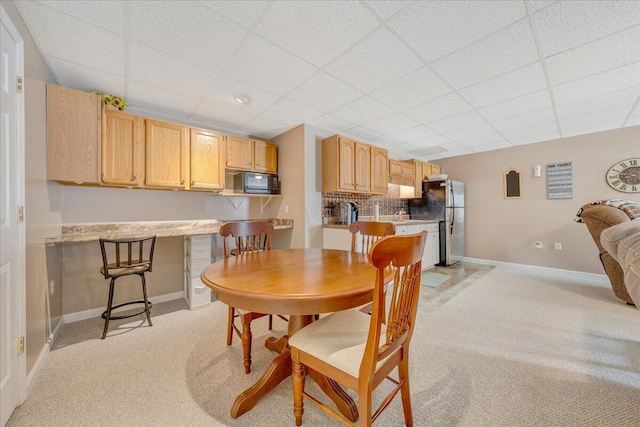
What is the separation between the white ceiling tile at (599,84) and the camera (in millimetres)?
2205

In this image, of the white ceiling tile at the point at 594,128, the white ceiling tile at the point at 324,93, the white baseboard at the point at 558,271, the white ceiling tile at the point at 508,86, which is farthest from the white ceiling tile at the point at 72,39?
the white baseboard at the point at 558,271

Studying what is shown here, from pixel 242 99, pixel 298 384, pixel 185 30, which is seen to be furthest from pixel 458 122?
pixel 298 384

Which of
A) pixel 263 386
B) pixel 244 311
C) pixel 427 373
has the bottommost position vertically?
pixel 427 373

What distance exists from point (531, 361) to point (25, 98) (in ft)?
13.0

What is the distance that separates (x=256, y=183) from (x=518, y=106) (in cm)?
342

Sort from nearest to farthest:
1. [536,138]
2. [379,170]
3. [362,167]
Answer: [362,167]
[379,170]
[536,138]

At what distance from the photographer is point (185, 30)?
170 centimetres

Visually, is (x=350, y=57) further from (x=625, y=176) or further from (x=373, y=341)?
(x=625, y=176)

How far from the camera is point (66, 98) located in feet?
7.16

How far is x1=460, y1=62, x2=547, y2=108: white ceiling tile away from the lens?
2.24 meters

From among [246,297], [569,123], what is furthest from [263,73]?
[569,123]

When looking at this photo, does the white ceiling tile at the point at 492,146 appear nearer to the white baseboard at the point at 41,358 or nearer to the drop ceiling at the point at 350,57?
the drop ceiling at the point at 350,57

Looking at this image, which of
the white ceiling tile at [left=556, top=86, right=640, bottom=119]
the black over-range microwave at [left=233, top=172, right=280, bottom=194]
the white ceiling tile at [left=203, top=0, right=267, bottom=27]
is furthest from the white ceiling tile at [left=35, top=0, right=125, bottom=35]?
the white ceiling tile at [left=556, top=86, right=640, bottom=119]

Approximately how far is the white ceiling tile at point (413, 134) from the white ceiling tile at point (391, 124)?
14 centimetres
